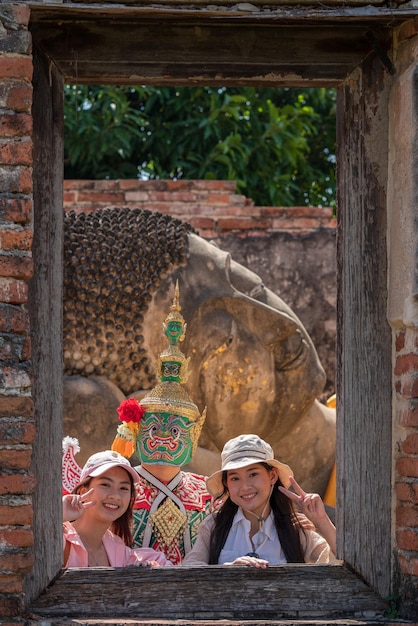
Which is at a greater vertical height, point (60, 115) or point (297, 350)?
point (60, 115)

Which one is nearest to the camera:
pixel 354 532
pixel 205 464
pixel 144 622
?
pixel 144 622

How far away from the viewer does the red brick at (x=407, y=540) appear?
11.2 ft

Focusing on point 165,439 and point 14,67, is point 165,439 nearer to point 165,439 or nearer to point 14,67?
point 165,439

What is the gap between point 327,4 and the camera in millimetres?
3447

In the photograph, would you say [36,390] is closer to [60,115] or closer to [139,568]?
[139,568]

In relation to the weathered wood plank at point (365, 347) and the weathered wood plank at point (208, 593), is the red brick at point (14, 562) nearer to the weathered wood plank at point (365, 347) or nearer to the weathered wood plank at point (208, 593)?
the weathered wood plank at point (208, 593)

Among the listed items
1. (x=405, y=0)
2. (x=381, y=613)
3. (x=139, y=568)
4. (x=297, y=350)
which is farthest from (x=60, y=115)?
(x=297, y=350)

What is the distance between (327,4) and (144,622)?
5.84ft

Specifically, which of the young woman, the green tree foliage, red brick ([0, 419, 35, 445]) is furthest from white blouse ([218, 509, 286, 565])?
the green tree foliage

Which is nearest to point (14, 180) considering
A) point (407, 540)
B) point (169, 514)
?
point (407, 540)

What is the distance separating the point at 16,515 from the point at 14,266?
0.66 meters

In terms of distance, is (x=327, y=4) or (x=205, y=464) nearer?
(x=327, y=4)

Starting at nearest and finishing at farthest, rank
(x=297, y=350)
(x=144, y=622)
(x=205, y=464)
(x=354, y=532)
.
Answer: (x=144, y=622)
(x=354, y=532)
(x=205, y=464)
(x=297, y=350)

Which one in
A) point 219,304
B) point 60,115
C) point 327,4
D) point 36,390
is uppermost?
point 327,4
